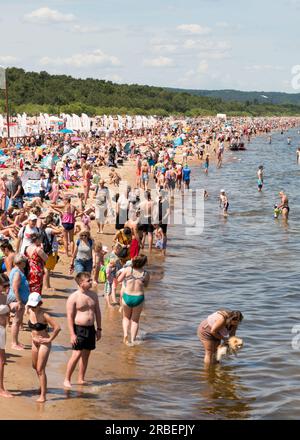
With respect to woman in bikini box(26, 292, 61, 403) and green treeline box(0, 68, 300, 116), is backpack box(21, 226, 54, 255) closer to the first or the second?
woman in bikini box(26, 292, 61, 403)

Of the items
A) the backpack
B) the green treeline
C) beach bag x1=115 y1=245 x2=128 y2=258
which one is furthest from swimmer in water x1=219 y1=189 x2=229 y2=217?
the green treeline

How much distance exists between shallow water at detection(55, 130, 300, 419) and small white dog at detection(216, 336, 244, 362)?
0.37 meters

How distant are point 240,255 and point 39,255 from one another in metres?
9.75

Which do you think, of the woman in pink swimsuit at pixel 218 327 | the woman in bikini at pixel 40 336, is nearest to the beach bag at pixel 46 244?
the woman in pink swimsuit at pixel 218 327

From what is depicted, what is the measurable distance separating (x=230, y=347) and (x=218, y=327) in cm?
33

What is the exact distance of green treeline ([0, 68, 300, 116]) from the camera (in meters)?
95.0

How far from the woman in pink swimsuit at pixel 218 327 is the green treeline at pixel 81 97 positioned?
67.0 m

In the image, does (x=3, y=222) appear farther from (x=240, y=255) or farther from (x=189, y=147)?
(x=189, y=147)

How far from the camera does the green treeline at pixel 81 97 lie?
9498cm

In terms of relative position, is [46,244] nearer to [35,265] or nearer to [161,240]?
[35,265]

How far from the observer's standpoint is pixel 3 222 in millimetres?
15891

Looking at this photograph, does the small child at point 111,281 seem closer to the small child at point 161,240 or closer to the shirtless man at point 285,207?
the small child at point 161,240
